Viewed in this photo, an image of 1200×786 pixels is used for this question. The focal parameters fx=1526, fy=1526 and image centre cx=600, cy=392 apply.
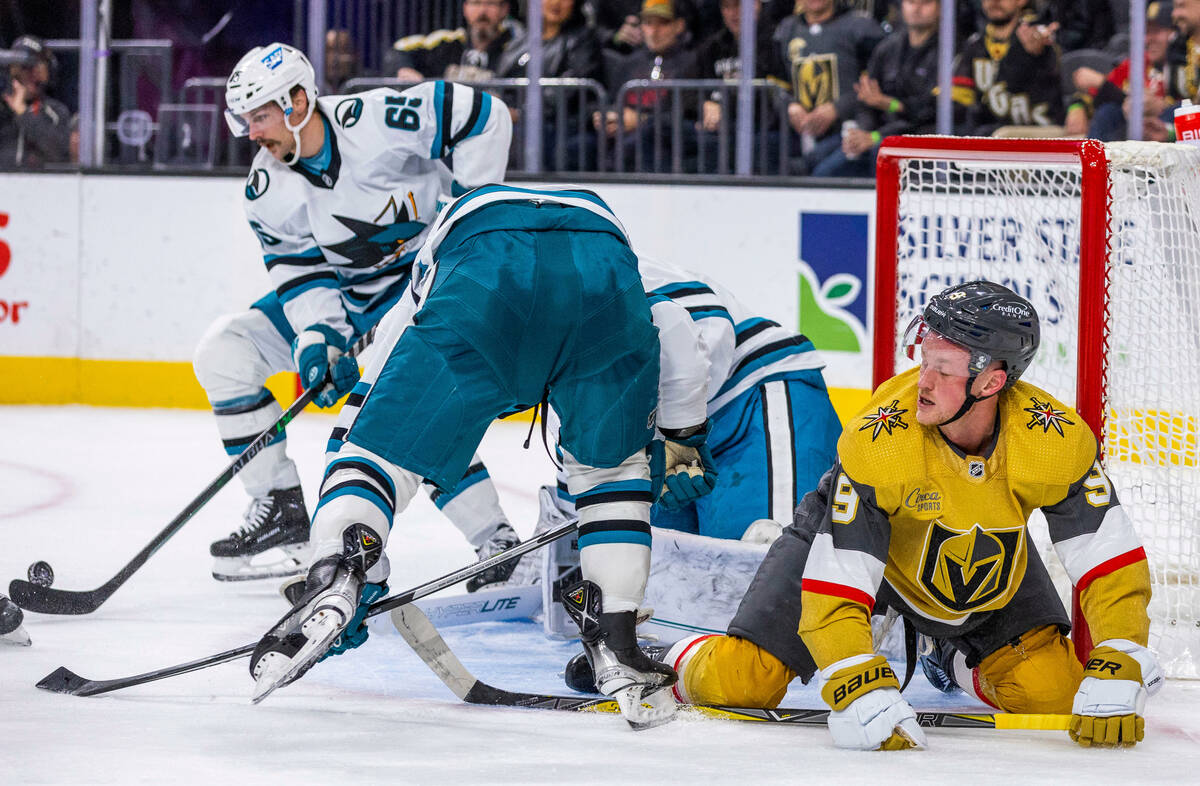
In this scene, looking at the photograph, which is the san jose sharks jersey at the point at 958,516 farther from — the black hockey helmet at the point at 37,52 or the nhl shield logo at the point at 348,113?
the black hockey helmet at the point at 37,52

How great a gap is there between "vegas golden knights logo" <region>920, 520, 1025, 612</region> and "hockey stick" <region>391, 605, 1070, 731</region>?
6.6 inches

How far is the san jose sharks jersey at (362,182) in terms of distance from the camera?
3336 millimetres

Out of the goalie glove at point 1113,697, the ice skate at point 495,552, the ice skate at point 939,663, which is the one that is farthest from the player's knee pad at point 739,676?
the ice skate at point 495,552

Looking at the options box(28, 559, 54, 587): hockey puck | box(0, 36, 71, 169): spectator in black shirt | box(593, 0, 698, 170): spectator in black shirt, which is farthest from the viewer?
box(0, 36, 71, 169): spectator in black shirt

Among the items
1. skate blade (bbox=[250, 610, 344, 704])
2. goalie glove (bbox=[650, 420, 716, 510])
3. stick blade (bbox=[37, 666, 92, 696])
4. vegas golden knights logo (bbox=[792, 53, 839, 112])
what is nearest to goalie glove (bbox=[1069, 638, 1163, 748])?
goalie glove (bbox=[650, 420, 716, 510])

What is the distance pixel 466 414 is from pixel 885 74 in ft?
12.7

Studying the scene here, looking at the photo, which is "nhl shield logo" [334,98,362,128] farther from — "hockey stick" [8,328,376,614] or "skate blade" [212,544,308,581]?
"skate blade" [212,544,308,581]

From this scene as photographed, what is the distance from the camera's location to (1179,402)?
2928mm

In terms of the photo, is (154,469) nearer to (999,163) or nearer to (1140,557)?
(999,163)

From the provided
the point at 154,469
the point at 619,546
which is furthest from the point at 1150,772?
the point at 154,469

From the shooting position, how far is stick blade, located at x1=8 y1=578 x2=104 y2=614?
2.96 metres

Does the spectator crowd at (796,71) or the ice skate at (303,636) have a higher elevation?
the spectator crowd at (796,71)

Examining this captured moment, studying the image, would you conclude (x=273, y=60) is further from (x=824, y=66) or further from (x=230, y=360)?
(x=824, y=66)

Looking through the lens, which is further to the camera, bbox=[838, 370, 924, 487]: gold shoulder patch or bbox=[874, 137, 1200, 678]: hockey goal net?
bbox=[874, 137, 1200, 678]: hockey goal net
